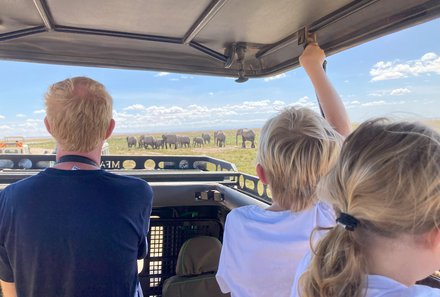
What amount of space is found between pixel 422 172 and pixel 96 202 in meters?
1.03

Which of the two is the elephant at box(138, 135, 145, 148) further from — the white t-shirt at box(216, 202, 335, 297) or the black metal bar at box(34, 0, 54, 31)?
the white t-shirt at box(216, 202, 335, 297)

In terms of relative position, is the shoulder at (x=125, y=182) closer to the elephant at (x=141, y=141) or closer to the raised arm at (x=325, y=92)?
the raised arm at (x=325, y=92)

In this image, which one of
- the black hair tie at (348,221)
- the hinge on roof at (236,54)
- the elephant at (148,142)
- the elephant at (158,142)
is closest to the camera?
the black hair tie at (348,221)

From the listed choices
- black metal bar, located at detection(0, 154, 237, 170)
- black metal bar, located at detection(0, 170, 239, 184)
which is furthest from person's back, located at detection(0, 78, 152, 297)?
black metal bar, located at detection(0, 154, 237, 170)

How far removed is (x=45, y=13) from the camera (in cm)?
156

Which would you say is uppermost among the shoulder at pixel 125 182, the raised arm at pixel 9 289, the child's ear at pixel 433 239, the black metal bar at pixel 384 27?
the black metal bar at pixel 384 27

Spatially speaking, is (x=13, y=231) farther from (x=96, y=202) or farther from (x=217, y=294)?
(x=217, y=294)

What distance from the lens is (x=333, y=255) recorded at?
85 cm

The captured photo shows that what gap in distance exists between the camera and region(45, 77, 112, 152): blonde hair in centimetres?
137

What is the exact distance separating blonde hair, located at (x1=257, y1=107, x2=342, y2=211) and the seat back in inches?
46.9

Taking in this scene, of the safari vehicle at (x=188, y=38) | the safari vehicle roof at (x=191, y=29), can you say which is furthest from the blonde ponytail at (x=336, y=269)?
the safari vehicle roof at (x=191, y=29)

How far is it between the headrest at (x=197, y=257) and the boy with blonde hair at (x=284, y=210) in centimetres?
106

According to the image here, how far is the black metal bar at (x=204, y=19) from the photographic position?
1490 millimetres

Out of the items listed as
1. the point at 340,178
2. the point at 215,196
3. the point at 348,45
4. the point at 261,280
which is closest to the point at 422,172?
the point at 340,178
